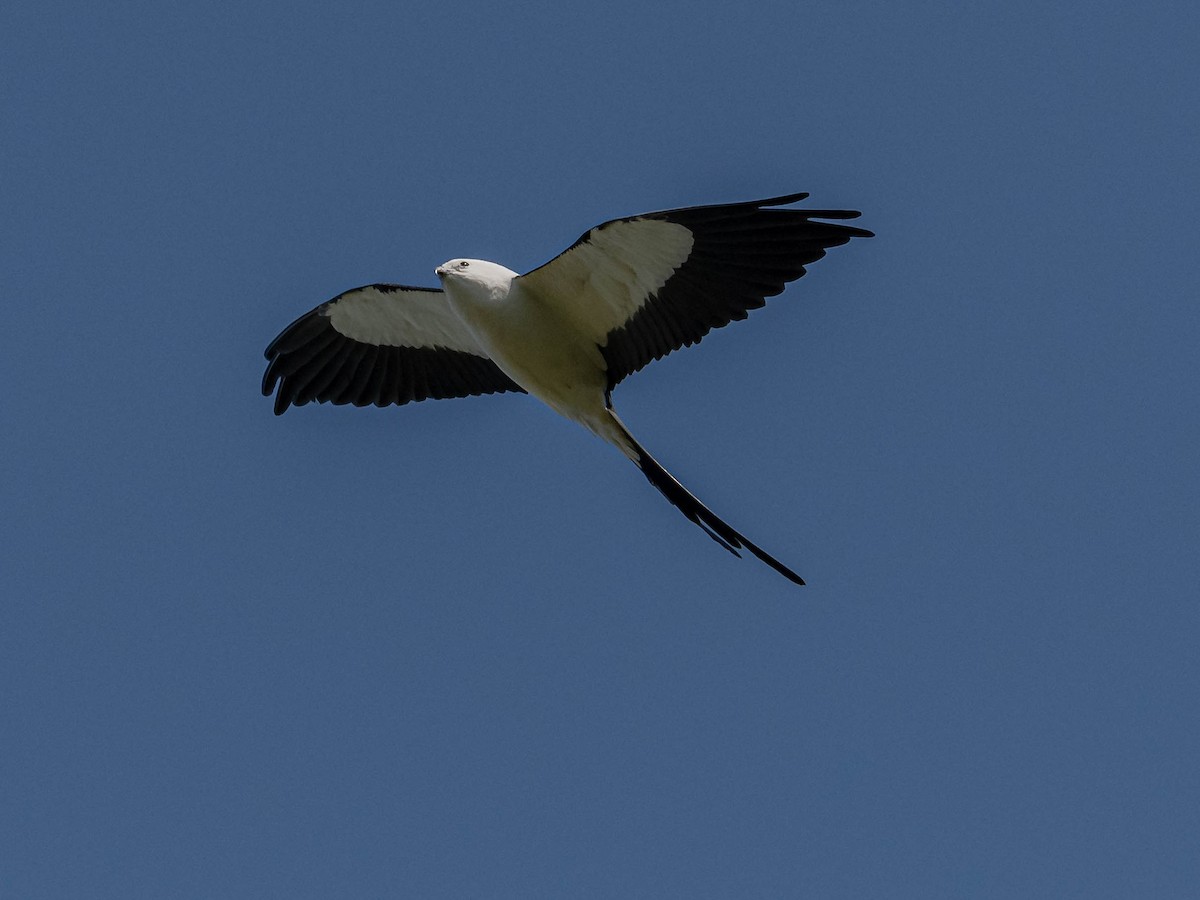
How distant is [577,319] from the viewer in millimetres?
8914

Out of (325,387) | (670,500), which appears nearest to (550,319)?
(670,500)

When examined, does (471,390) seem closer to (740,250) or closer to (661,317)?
(661,317)

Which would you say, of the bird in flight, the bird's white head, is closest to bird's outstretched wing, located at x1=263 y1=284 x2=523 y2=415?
the bird in flight

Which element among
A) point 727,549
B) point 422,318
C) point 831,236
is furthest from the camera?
point 422,318

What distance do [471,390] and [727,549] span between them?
2413mm

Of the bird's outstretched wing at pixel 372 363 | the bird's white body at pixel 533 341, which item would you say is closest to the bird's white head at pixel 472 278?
the bird's white body at pixel 533 341

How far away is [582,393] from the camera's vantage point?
903 centimetres

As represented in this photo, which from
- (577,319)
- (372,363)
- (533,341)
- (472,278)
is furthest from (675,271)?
(372,363)

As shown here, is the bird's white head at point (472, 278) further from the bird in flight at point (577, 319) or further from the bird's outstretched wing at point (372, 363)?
the bird's outstretched wing at point (372, 363)

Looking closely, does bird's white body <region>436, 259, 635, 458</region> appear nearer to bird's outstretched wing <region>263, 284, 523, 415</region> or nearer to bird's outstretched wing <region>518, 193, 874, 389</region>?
bird's outstretched wing <region>518, 193, 874, 389</region>

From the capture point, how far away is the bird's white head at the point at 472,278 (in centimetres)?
866

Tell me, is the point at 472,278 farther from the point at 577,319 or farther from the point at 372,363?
the point at 372,363

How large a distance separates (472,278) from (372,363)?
5.55 feet

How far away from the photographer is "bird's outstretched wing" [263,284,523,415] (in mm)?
9969
